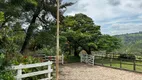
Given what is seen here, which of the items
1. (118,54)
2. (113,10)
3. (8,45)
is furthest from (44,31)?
(118,54)

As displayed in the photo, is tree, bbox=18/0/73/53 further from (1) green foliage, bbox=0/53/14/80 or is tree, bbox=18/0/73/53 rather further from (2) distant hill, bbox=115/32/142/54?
(2) distant hill, bbox=115/32/142/54

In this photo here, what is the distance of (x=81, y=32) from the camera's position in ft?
49.1

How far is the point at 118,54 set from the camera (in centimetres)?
1561

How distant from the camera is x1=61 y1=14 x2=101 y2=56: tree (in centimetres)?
1409

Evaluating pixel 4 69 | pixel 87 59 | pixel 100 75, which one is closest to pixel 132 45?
pixel 87 59

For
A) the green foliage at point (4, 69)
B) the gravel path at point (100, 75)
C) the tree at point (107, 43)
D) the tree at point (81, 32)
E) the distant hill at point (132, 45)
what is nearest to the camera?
the green foliage at point (4, 69)

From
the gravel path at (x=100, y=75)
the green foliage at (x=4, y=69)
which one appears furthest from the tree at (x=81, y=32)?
the green foliage at (x=4, y=69)

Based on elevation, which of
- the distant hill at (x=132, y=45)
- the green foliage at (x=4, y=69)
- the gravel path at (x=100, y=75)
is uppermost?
the distant hill at (x=132, y=45)

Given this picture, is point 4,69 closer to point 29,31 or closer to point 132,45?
point 29,31

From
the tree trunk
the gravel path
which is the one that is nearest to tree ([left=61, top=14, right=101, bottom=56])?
the tree trunk

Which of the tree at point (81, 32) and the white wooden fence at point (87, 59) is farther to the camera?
the tree at point (81, 32)

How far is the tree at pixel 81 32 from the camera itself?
1409 cm

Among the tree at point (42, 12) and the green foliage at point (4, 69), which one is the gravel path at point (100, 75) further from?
the green foliage at point (4, 69)

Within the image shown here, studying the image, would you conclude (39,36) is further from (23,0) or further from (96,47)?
(96,47)
